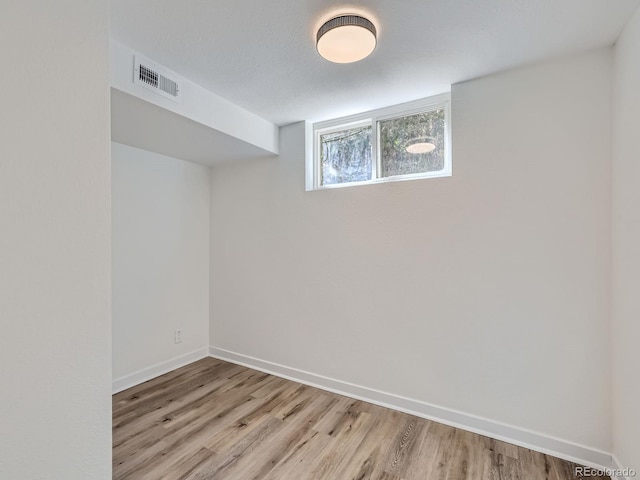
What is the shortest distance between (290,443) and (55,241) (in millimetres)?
1725

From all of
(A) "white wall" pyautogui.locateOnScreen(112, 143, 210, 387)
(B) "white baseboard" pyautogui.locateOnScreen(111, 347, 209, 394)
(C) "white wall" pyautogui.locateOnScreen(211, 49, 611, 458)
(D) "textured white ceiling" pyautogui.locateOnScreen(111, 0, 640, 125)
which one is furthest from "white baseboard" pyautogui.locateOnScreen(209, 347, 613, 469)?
(D) "textured white ceiling" pyautogui.locateOnScreen(111, 0, 640, 125)

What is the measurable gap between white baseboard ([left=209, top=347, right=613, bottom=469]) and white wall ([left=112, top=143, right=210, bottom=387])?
3.04 ft

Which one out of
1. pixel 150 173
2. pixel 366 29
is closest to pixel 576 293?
pixel 366 29

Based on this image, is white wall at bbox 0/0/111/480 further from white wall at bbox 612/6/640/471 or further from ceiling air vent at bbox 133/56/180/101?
white wall at bbox 612/6/640/471

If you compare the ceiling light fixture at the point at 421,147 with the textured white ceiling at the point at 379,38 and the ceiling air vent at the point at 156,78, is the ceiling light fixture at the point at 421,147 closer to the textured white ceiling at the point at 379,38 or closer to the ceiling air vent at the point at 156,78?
the textured white ceiling at the point at 379,38

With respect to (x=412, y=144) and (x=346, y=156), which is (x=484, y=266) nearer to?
(x=412, y=144)

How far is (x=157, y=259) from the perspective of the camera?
288 centimetres

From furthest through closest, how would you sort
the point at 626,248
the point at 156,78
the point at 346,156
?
1. the point at 346,156
2. the point at 156,78
3. the point at 626,248

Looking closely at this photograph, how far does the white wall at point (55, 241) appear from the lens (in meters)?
0.96

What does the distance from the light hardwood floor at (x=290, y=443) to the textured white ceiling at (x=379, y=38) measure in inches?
94.2

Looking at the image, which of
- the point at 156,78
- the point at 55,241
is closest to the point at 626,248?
the point at 55,241

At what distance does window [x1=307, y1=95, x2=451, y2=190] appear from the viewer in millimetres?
2277

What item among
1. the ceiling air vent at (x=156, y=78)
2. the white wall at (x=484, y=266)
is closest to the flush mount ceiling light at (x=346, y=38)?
the white wall at (x=484, y=266)

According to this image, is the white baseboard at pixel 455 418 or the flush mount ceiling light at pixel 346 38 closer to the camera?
the flush mount ceiling light at pixel 346 38
